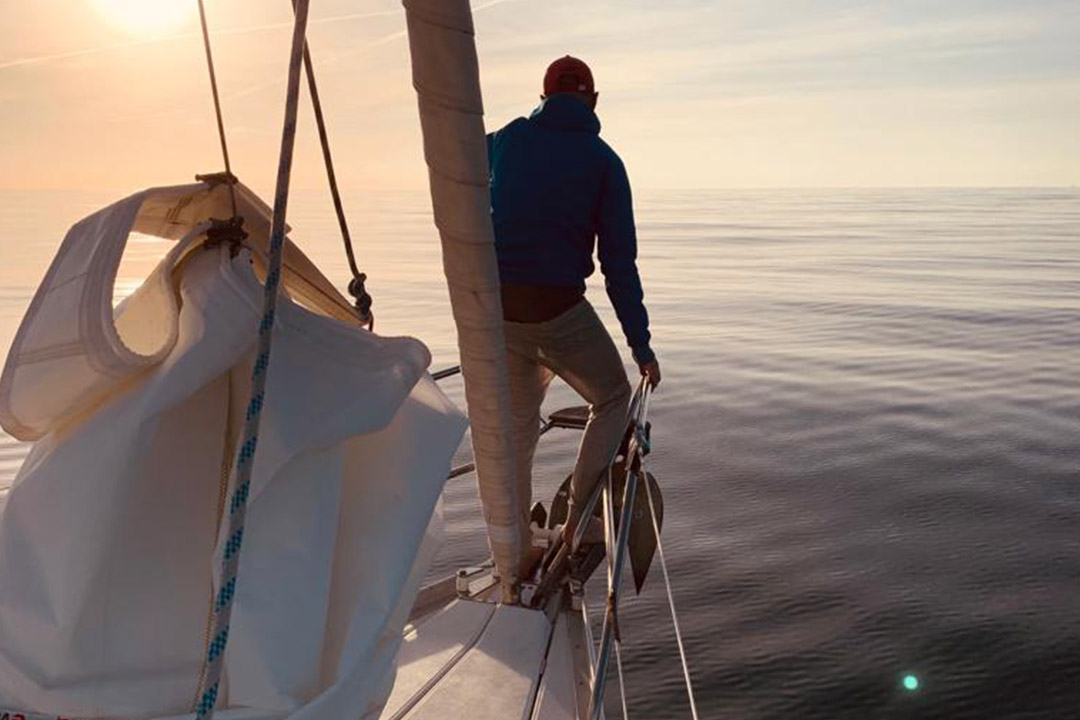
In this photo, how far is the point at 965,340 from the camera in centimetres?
2062

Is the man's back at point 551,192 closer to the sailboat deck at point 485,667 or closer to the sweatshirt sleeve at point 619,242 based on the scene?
the sweatshirt sleeve at point 619,242

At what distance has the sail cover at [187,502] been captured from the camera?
6.80 ft

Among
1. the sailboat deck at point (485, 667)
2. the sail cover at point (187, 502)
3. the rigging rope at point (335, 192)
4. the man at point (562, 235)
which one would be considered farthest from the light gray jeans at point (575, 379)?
the sail cover at point (187, 502)

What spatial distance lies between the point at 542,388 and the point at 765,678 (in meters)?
2.91

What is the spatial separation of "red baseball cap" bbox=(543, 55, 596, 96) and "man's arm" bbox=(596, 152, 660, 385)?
16.3 inches

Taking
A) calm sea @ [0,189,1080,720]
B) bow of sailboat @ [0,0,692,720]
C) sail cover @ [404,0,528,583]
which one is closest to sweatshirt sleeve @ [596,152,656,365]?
sail cover @ [404,0,528,583]

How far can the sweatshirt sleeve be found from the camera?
4793 mm

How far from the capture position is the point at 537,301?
4895mm

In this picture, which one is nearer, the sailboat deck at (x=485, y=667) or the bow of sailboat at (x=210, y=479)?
the bow of sailboat at (x=210, y=479)

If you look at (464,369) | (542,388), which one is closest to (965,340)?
(542,388)

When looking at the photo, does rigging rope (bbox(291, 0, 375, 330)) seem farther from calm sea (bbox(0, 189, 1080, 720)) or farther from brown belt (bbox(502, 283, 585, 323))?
calm sea (bbox(0, 189, 1080, 720))

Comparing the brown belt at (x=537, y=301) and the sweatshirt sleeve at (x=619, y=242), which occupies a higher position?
the sweatshirt sleeve at (x=619, y=242)

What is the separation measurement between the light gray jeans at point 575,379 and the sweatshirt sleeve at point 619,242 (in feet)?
0.58

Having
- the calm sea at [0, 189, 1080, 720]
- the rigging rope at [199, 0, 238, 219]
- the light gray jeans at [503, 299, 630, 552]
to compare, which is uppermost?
the rigging rope at [199, 0, 238, 219]
